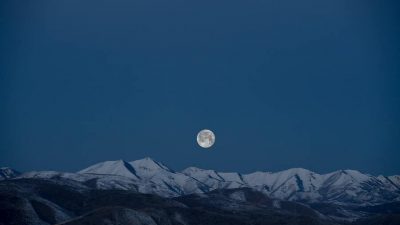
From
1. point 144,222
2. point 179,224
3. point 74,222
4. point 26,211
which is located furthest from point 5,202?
point 179,224

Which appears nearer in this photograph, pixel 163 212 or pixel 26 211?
pixel 26 211

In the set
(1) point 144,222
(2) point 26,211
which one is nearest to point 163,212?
(1) point 144,222

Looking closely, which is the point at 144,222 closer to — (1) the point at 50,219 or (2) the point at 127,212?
(2) the point at 127,212

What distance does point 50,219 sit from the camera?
18488 cm

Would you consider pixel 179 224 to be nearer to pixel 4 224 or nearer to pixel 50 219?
pixel 50 219

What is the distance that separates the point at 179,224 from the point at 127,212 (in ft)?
80.3

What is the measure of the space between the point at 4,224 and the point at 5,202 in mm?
17891

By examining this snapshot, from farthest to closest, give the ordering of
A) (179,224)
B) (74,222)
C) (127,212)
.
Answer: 1. (179,224)
2. (127,212)
3. (74,222)

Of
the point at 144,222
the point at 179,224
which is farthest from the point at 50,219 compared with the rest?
the point at 179,224

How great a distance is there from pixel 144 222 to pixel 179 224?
64.9ft

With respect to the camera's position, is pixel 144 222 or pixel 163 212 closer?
pixel 144 222

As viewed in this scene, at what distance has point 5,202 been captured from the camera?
18550 cm

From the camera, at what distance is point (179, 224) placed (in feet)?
641

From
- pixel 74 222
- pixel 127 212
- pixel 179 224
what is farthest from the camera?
pixel 179 224
